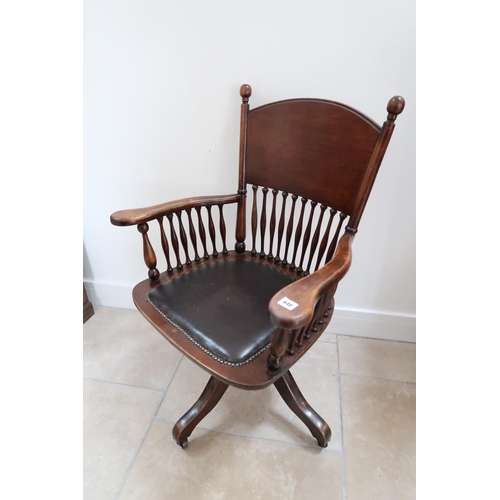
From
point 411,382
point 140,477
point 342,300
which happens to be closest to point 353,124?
point 342,300

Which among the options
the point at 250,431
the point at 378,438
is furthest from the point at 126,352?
the point at 378,438

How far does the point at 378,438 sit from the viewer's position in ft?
3.46

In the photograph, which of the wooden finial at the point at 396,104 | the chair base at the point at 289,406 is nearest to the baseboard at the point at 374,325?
the chair base at the point at 289,406

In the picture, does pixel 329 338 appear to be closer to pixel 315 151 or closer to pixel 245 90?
pixel 315 151

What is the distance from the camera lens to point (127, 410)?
1.14m

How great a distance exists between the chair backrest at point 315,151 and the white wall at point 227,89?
0.42 feet

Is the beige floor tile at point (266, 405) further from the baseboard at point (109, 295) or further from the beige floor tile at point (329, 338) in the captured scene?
the baseboard at point (109, 295)

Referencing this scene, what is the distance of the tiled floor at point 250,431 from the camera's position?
36.8 inches

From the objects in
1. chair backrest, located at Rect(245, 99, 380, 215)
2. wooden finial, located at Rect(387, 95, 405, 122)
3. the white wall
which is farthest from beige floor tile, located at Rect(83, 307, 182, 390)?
wooden finial, located at Rect(387, 95, 405, 122)

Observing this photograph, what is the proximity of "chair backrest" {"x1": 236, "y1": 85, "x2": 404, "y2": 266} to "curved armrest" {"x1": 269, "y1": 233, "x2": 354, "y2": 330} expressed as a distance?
217 mm

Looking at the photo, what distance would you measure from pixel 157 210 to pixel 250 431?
2.73 feet

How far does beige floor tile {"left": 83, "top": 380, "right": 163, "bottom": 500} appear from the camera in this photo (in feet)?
3.10

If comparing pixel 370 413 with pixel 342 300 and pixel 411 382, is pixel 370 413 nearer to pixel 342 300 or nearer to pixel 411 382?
pixel 411 382
